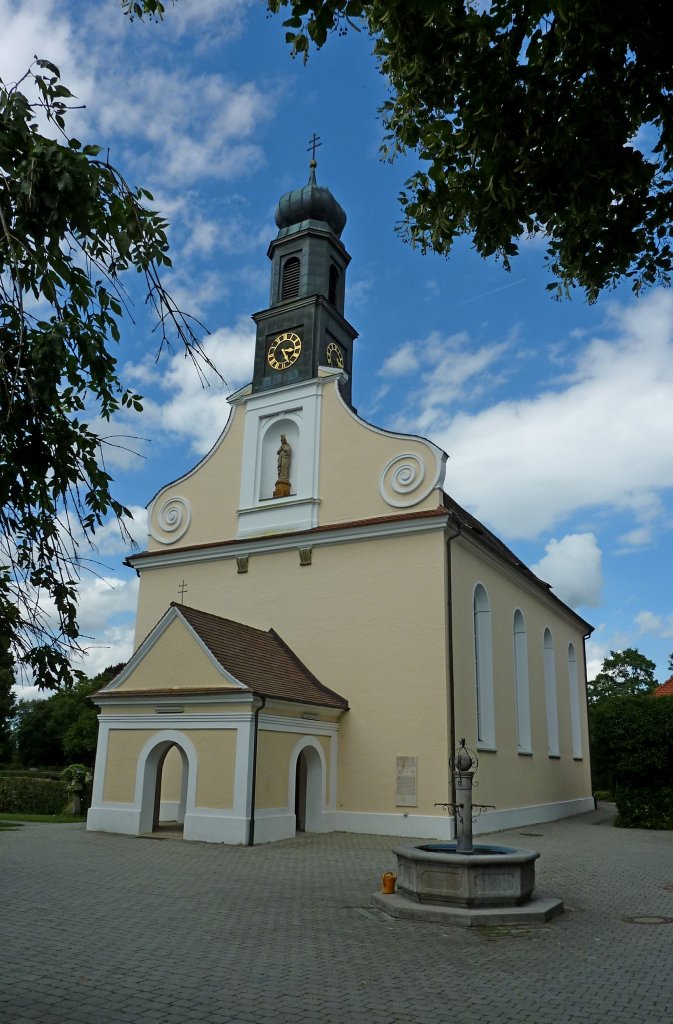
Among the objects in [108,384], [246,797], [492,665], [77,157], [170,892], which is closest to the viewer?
[77,157]

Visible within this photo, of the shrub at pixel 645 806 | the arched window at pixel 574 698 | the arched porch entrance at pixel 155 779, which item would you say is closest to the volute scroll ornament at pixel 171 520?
the arched porch entrance at pixel 155 779

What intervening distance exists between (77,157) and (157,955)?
634 centimetres

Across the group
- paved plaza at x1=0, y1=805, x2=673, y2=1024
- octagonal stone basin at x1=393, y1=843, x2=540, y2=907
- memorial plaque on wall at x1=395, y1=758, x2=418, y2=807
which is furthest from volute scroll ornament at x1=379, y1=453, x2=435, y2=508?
octagonal stone basin at x1=393, y1=843, x2=540, y2=907

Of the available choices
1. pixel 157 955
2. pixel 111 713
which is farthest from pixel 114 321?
pixel 111 713

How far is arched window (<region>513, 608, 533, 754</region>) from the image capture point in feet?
74.8

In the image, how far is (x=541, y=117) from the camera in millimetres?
6906

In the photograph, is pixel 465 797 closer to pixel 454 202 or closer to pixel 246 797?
pixel 246 797

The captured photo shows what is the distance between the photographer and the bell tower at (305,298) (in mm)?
22375

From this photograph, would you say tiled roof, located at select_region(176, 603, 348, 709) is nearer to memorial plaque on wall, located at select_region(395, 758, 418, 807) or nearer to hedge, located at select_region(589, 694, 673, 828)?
memorial plaque on wall, located at select_region(395, 758, 418, 807)

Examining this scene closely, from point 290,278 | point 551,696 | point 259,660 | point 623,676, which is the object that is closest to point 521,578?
point 551,696

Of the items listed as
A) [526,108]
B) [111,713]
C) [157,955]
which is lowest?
[157,955]

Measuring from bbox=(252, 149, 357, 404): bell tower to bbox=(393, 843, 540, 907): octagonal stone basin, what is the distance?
1464cm

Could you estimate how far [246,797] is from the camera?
48.6 ft

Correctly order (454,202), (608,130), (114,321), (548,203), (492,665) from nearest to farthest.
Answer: (114,321)
(608,130)
(548,203)
(454,202)
(492,665)
